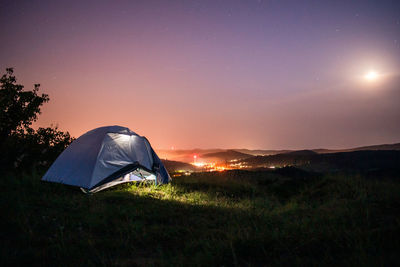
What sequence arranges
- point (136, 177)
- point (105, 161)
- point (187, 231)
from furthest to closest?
point (136, 177), point (105, 161), point (187, 231)

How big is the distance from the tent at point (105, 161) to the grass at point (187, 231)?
78cm

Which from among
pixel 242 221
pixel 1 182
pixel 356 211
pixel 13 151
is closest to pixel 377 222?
pixel 356 211

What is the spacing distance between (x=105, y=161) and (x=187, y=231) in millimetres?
5691

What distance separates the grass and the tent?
2.55 ft

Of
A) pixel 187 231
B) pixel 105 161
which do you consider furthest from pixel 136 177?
pixel 187 231

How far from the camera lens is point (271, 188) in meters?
10.3

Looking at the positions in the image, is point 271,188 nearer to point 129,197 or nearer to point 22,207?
point 129,197

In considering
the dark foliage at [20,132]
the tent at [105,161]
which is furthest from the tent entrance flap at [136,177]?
the dark foliage at [20,132]

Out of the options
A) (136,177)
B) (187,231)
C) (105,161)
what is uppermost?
(105,161)

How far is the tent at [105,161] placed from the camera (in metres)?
8.57

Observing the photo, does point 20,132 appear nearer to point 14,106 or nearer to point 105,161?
point 14,106

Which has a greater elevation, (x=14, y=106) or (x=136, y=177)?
(x=14, y=106)

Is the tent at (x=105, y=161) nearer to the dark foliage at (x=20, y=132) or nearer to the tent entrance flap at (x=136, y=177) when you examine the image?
the tent entrance flap at (x=136, y=177)

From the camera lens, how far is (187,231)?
445 cm
